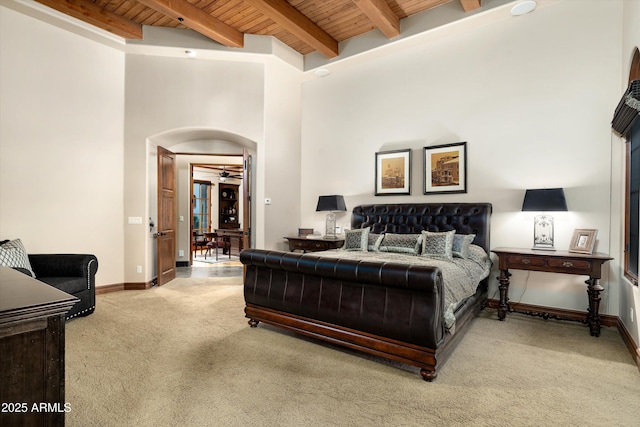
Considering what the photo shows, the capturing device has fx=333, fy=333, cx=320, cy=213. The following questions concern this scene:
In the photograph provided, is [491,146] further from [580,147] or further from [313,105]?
[313,105]

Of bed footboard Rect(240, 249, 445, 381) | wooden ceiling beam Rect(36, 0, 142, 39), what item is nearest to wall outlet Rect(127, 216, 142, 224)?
wooden ceiling beam Rect(36, 0, 142, 39)

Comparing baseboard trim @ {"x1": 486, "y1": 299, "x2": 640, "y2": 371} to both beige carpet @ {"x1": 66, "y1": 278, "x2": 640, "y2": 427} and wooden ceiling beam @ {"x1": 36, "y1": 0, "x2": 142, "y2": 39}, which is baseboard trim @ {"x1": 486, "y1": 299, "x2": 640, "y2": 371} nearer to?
beige carpet @ {"x1": 66, "y1": 278, "x2": 640, "y2": 427}

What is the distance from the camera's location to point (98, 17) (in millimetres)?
4609

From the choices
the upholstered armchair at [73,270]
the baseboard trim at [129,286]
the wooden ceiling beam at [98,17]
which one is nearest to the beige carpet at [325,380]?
the upholstered armchair at [73,270]

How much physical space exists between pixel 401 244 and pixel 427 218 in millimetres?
741

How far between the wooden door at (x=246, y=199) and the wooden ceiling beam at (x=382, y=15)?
2.86 meters

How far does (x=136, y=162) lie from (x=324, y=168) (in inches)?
122

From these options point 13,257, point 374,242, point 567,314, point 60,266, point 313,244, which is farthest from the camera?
point 313,244

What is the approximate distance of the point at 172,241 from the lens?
6121 millimetres

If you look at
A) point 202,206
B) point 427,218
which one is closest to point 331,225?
point 427,218

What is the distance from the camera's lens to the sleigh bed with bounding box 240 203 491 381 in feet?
8.03

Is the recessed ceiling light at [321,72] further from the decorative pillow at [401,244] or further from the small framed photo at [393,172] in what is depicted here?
the decorative pillow at [401,244]

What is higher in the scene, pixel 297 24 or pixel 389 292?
pixel 297 24

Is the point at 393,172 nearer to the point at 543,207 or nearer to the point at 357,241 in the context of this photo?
the point at 357,241
